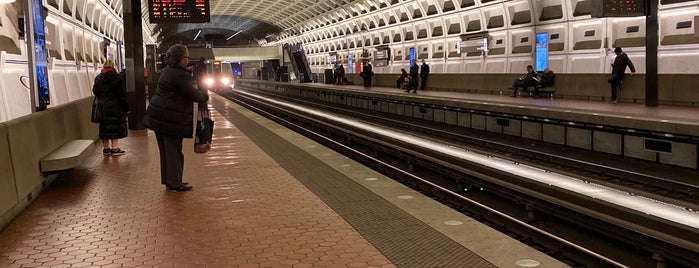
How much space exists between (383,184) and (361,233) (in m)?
2.98

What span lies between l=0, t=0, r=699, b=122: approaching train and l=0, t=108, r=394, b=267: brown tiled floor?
304 centimetres

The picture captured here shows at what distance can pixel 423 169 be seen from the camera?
1152 centimetres

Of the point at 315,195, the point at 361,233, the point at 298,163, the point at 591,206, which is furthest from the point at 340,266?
the point at 298,163

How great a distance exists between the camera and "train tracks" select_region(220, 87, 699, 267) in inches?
216

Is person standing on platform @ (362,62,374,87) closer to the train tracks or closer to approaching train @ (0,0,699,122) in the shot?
approaching train @ (0,0,699,122)

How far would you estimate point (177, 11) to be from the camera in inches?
738

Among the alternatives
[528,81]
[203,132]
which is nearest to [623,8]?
[528,81]

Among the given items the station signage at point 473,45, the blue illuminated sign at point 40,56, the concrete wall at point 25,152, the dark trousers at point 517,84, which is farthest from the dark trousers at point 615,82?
the blue illuminated sign at point 40,56

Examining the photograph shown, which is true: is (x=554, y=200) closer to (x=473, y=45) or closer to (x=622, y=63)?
(x=622, y=63)

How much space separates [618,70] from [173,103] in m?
13.2

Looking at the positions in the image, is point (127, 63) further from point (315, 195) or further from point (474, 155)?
point (315, 195)

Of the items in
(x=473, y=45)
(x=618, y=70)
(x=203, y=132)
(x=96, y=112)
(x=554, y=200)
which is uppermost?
(x=473, y=45)

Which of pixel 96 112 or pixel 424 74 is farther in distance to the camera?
pixel 424 74

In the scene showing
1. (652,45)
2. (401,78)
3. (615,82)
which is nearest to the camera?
(652,45)
